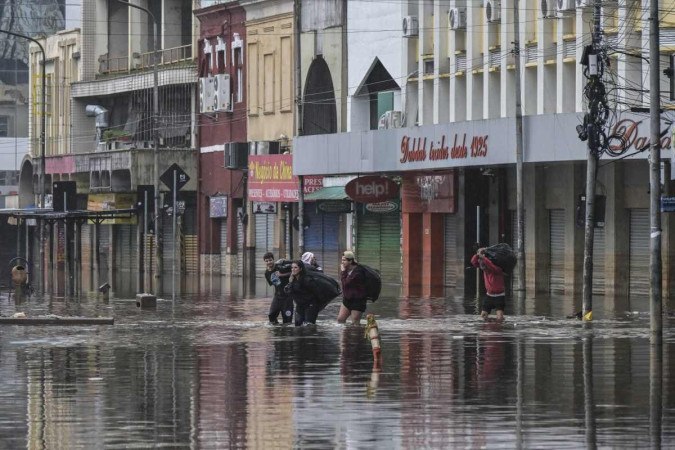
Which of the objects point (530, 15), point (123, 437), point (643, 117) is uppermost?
point (530, 15)

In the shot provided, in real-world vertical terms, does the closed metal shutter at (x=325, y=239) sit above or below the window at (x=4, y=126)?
below

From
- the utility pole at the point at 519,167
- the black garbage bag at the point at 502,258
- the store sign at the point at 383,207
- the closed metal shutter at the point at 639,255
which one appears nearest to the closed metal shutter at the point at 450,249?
the store sign at the point at 383,207

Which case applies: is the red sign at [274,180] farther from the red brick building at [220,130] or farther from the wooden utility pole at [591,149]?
the wooden utility pole at [591,149]

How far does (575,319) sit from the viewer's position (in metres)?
35.0

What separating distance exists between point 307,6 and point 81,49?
26861 mm

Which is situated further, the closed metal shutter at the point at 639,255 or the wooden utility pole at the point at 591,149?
the closed metal shutter at the point at 639,255

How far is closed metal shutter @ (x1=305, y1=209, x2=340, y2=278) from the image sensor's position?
6450 centimetres

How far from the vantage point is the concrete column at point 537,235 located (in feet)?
165

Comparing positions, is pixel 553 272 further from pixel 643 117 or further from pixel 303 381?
pixel 303 381

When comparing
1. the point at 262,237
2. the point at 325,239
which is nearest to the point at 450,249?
the point at 325,239

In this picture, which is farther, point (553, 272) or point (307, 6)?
point (307, 6)

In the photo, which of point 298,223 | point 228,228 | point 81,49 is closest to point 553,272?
point 298,223

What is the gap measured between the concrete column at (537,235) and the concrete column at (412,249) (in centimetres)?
636

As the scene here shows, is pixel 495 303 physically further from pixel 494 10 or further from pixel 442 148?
pixel 494 10
